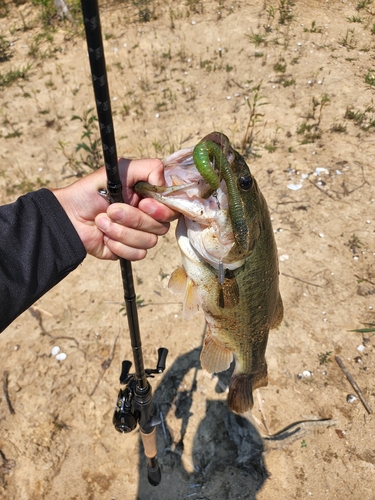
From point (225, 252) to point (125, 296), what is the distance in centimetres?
59

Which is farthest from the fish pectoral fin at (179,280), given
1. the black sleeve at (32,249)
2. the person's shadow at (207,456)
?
the person's shadow at (207,456)

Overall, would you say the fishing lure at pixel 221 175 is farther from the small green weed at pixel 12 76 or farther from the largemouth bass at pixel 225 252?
the small green weed at pixel 12 76

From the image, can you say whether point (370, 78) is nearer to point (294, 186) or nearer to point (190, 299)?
point (294, 186)

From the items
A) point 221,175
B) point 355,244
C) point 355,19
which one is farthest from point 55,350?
point 355,19

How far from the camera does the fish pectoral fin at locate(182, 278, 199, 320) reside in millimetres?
1893

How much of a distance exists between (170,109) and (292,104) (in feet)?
5.91

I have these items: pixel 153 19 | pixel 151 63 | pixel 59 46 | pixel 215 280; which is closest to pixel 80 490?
pixel 215 280

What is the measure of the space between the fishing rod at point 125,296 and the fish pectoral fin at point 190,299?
26cm

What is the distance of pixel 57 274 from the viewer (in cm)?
183

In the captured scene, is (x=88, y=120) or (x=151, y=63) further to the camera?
(x=151, y=63)

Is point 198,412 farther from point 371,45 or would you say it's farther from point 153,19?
point 153,19

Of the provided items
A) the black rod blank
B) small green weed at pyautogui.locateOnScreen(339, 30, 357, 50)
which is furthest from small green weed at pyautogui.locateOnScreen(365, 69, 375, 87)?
the black rod blank

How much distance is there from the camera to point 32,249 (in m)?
1.76

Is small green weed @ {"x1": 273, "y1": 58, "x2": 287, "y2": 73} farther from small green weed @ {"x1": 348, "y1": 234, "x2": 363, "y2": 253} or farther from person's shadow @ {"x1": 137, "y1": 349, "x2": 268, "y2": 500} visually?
person's shadow @ {"x1": 137, "y1": 349, "x2": 268, "y2": 500}
